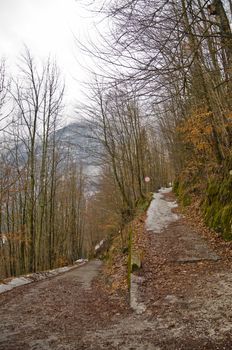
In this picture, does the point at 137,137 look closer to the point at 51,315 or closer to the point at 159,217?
the point at 159,217

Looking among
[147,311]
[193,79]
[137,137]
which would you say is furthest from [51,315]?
[137,137]

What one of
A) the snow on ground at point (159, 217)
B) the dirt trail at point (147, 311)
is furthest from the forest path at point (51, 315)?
the snow on ground at point (159, 217)

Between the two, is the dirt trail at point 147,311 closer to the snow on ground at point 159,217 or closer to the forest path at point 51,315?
the forest path at point 51,315

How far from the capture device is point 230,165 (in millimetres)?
8867

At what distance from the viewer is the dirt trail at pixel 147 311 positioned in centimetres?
360

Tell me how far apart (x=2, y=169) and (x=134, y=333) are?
995 cm

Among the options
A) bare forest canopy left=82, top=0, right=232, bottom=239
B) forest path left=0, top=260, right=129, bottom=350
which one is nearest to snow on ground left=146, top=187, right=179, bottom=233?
bare forest canopy left=82, top=0, right=232, bottom=239

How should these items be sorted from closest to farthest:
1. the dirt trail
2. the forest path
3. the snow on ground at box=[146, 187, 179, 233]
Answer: the dirt trail
the forest path
the snow on ground at box=[146, 187, 179, 233]

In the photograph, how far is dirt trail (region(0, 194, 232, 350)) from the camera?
142 inches

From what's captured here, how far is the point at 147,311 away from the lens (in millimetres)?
4738

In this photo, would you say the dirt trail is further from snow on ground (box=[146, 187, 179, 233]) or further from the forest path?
snow on ground (box=[146, 187, 179, 233])

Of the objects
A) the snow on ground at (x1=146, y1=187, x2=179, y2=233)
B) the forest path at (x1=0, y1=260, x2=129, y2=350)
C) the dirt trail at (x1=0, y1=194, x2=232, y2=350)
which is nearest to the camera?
the dirt trail at (x1=0, y1=194, x2=232, y2=350)

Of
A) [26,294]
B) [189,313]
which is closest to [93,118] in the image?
[26,294]

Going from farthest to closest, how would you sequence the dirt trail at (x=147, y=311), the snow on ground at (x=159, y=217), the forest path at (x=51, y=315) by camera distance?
the snow on ground at (x=159, y=217), the forest path at (x=51, y=315), the dirt trail at (x=147, y=311)
